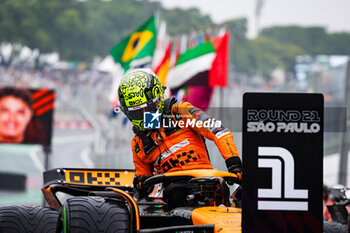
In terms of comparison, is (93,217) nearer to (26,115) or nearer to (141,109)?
(141,109)

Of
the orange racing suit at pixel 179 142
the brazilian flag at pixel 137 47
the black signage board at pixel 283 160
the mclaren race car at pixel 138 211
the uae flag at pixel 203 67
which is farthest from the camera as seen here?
the uae flag at pixel 203 67

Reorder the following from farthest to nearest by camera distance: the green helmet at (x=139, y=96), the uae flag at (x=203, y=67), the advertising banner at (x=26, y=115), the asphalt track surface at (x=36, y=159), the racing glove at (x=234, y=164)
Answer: the asphalt track surface at (x=36, y=159) → the uae flag at (x=203, y=67) → the advertising banner at (x=26, y=115) → the green helmet at (x=139, y=96) → the racing glove at (x=234, y=164)

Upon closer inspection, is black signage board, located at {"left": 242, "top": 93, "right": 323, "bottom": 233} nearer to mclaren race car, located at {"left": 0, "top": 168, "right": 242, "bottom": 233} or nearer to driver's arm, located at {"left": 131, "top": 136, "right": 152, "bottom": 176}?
mclaren race car, located at {"left": 0, "top": 168, "right": 242, "bottom": 233}

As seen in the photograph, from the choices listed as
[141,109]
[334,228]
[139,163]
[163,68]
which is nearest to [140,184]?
[139,163]

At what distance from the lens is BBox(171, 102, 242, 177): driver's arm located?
215 inches

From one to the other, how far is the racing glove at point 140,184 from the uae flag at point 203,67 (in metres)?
10.8

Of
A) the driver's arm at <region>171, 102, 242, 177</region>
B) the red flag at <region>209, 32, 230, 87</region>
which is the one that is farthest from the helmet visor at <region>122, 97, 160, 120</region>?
the red flag at <region>209, 32, 230, 87</region>

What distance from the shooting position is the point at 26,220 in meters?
5.89

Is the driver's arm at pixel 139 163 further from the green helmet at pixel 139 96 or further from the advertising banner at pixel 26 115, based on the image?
the advertising banner at pixel 26 115

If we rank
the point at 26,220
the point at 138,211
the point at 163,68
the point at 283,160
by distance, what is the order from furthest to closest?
the point at 163,68 → the point at 26,220 → the point at 138,211 → the point at 283,160

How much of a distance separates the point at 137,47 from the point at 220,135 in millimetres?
11427

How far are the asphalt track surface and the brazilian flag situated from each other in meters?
3.35

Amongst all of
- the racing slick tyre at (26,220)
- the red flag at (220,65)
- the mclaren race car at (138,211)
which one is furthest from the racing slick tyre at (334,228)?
the red flag at (220,65)

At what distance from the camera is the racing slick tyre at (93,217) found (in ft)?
15.8
